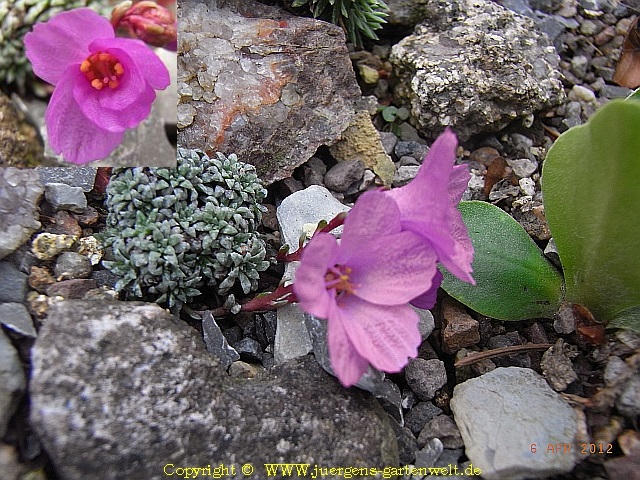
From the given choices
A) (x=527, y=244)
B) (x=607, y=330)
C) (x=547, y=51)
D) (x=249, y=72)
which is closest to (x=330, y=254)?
(x=527, y=244)

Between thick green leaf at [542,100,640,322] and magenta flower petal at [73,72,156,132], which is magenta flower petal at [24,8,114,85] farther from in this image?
thick green leaf at [542,100,640,322]

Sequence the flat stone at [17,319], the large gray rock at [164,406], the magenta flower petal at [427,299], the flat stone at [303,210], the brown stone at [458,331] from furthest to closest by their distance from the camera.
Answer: the flat stone at [303,210] → the brown stone at [458,331] → the magenta flower petal at [427,299] → the flat stone at [17,319] → the large gray rock at [164,406]

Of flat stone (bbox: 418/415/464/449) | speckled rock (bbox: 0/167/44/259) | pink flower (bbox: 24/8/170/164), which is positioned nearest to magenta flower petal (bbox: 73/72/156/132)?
pink flower (bbox: 24/8/170/164)

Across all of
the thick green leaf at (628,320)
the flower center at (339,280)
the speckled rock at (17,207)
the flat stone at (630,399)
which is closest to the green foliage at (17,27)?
the speckled rock at (17,207)

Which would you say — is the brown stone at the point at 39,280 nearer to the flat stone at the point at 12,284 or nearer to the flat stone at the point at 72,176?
the flat stone at the point at 12,284

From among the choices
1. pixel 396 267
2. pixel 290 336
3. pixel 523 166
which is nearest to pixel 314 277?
pixel 396 267

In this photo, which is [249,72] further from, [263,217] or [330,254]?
[330,254]
